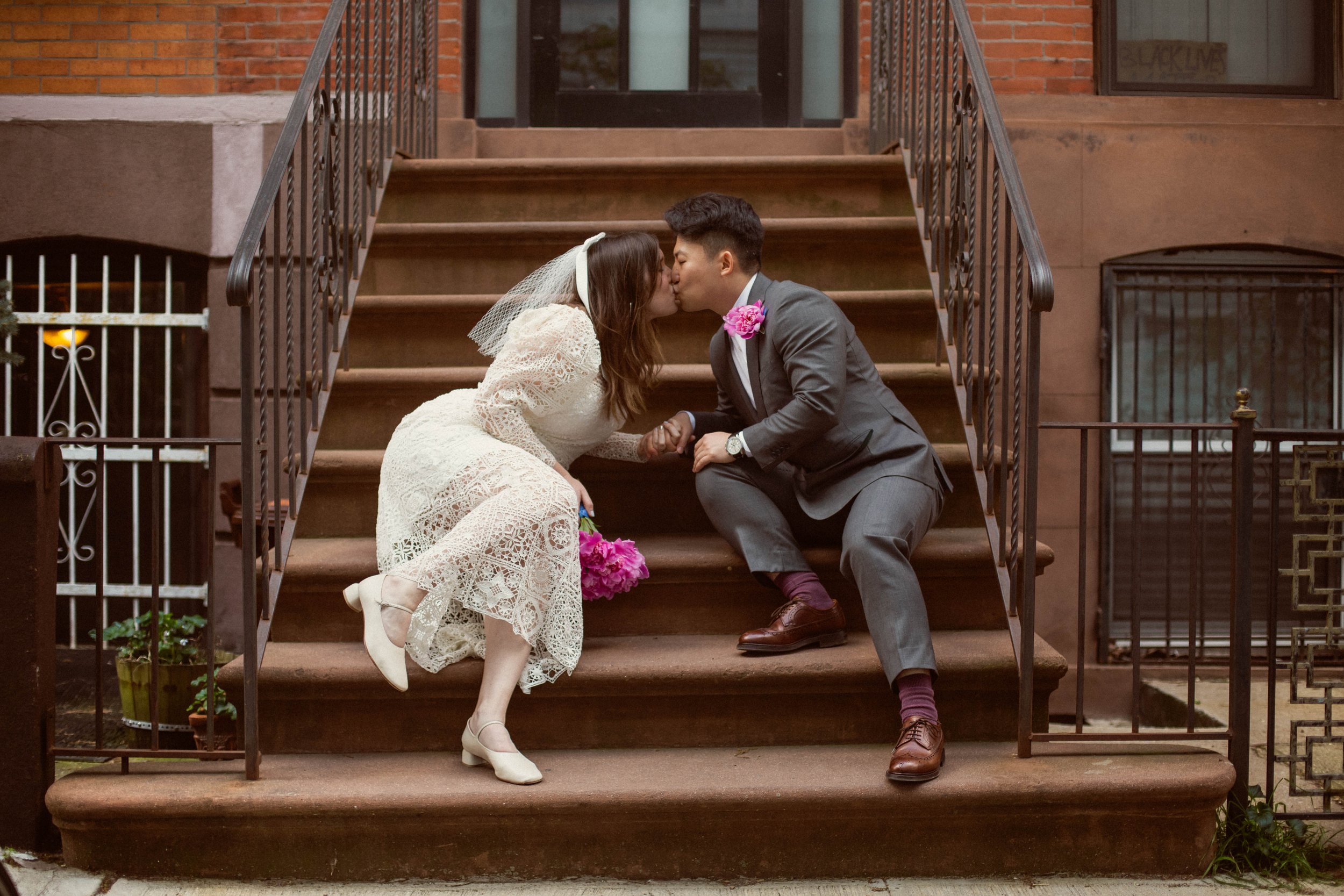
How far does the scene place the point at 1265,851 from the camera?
2.70 meters

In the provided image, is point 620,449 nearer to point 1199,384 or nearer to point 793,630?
point 793,630

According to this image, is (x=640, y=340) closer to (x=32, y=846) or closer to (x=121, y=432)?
(x=32, y=846)

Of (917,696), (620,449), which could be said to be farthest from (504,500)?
(917,696)

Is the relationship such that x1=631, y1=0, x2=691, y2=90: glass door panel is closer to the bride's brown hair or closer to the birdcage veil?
the birdcage veil

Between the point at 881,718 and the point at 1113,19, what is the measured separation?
3.91 meters

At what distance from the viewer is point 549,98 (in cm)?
554

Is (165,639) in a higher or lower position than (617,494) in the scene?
lower

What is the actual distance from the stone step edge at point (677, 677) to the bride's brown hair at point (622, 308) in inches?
31.2

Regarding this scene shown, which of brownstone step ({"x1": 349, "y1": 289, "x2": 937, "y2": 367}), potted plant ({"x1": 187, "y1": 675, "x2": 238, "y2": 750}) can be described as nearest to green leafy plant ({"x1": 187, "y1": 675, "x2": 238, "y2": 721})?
potted plant ({"x1": 187, "y1": 675, "x2": 238, "y2": 750})

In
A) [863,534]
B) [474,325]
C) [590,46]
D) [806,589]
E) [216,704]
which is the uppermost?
[590,46]

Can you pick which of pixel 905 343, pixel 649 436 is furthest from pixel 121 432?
pixel 905 343

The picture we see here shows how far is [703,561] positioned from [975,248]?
149 cm

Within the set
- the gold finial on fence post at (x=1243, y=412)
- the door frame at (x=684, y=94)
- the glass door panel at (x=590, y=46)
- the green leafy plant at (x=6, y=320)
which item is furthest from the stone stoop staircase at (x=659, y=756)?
the glass door panel at (x=590, y=46)

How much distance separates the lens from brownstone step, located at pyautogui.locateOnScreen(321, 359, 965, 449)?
3537 mm
